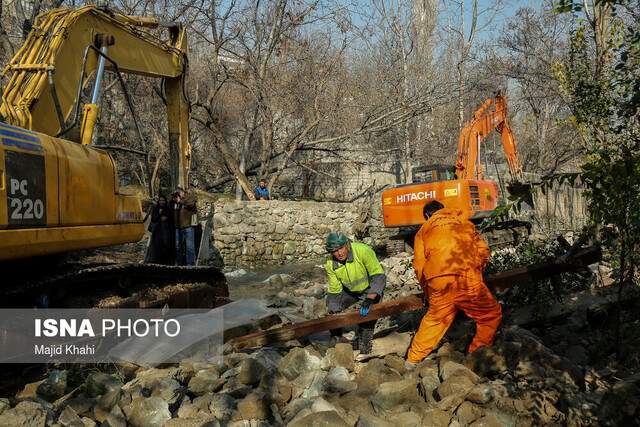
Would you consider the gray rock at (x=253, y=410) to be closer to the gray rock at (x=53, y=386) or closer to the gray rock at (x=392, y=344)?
the gray rock at (x=392, y=344)

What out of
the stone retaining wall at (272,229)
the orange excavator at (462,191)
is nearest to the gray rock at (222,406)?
the orange excavator at (462,191)

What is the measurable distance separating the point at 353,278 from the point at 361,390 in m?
1.61

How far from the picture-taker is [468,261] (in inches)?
177

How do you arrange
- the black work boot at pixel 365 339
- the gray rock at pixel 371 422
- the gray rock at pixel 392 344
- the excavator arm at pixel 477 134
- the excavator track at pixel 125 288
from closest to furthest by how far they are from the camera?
the gray rock at pixel 371 422
the excavator track at pixel 125 288
the gray rock at pixel 392 344
the black work boot at pixel 365 339
the excavator arm at pixel 477 134

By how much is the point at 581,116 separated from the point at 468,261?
2745 mm

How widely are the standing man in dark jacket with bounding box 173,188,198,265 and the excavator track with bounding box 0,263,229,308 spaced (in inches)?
88.2

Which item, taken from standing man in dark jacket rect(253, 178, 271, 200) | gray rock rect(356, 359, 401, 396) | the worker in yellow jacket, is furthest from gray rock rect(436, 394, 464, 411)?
standing man in dark jacket rect(253, 178, 271, 200)

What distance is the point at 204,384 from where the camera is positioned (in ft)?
14.4

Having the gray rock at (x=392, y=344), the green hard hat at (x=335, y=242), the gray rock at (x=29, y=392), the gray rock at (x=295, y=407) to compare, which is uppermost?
the green hard hat at (x=335, y=242)

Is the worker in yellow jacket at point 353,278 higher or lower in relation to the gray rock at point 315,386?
higher

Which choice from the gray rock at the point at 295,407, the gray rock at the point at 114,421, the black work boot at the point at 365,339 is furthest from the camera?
the black work boot at the point at 365,339

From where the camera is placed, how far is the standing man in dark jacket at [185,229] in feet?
30.2

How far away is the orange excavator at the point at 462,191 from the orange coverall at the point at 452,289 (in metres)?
7.89

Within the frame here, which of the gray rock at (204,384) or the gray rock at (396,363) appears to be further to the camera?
the gray rock at (396,363)
